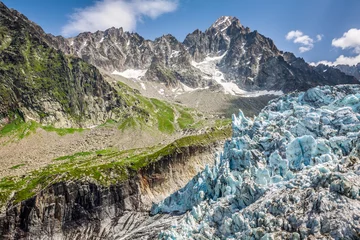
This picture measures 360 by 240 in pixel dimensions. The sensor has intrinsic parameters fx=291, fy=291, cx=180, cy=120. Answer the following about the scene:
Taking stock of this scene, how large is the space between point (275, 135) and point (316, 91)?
2020 centimetres

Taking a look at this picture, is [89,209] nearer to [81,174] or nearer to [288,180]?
[81,174]

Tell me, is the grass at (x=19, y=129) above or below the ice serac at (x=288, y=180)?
above

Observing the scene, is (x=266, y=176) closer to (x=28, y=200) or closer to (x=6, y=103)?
(x=28, y=200)

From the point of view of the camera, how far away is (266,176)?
160 feet

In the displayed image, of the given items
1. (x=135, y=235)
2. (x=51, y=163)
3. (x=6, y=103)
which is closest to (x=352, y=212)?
(x=135, y=235)

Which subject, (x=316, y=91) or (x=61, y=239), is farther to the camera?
(x=61, y=239)

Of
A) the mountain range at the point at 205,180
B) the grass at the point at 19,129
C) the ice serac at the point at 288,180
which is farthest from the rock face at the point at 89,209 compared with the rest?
the grass at the point at 19,129

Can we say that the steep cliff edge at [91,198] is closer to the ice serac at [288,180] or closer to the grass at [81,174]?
the grass at [81,174]

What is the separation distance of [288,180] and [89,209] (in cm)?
8813

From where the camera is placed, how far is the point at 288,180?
1657 inches

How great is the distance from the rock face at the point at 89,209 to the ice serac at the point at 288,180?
34.4 m

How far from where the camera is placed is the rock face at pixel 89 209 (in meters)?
99.1

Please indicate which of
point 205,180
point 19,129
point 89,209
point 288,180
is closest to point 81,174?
Result: point 89,209

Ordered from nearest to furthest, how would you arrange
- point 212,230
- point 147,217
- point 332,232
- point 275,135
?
point 332,232 < point 212,230 < point 275,135 < point 147,217
